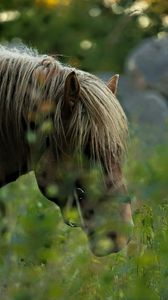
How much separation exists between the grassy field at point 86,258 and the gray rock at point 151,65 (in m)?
11.5

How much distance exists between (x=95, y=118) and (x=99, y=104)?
0.06 m

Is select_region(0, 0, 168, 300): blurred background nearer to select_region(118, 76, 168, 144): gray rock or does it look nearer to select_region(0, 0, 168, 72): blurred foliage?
select_region(118, 76, 168, 144): gray rock

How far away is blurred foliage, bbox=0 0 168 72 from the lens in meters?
16.1

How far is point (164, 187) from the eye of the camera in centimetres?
384

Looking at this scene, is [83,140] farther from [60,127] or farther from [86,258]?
[86,258]

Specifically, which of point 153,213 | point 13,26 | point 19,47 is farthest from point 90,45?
point 153,213

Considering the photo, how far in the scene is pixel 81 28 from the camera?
742 inches

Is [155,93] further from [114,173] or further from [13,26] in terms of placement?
[114,173]

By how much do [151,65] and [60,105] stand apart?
1160 centimetres

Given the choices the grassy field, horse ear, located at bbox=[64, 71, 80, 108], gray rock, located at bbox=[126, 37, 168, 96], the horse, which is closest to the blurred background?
the grassy field

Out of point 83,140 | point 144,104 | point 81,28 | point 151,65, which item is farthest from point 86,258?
point 81,28

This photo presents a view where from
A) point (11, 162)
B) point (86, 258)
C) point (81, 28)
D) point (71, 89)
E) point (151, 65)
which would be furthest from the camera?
point (81, 28)

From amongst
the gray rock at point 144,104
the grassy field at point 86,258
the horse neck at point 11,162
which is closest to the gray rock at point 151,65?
the gray rock at point 144,104

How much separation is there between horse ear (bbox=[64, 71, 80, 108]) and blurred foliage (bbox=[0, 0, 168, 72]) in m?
9.77
